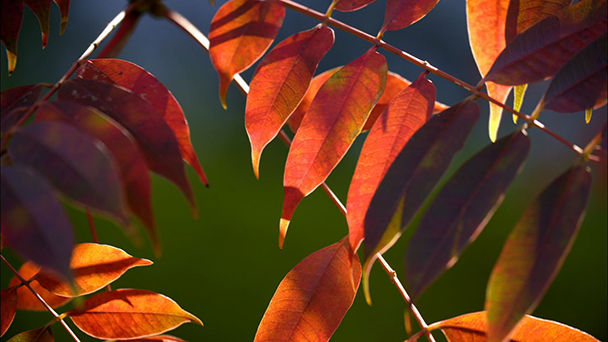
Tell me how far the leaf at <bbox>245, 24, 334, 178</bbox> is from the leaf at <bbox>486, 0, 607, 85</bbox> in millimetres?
113

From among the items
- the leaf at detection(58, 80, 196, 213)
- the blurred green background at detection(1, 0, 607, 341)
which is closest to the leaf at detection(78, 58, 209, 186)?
the leaf at detection(58, 80, 196, 213)

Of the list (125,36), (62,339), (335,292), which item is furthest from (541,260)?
(62,339)

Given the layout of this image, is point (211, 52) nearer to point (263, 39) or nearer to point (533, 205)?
point (263, 39)

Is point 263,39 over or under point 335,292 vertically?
over

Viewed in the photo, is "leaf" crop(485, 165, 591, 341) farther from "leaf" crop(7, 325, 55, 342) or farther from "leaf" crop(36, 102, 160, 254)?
"leaf" crop(7, 325, 55, 342)

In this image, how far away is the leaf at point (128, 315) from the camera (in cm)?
30

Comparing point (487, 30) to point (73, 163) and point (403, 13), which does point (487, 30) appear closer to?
point (403, 13)

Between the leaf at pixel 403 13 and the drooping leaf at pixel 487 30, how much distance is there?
31 millimetres

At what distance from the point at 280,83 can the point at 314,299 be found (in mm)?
141

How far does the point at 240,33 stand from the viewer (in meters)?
0.31

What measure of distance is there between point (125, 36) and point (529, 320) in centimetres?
52

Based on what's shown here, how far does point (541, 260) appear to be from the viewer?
0.63 feet

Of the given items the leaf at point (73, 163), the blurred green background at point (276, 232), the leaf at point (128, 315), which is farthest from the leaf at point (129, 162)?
the blurred green background at point (276, 232)

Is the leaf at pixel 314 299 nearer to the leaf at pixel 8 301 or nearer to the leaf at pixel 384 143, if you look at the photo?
the leaf at pixel 384 143
